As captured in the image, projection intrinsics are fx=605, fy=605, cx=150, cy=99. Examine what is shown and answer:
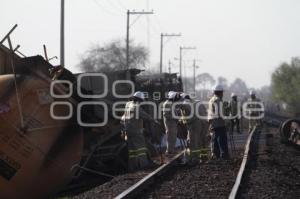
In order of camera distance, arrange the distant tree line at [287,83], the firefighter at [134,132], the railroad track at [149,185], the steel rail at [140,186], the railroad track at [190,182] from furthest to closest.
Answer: the distant tree line at [287,83]
the firefighter at [134,132]
the railroad track at [190,182]
the railroad track at [149,185]
the steel rail at [140,186]

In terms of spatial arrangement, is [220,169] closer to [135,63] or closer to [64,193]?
[64,193]

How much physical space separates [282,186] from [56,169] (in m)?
3.98

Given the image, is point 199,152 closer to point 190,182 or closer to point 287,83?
point 190,182

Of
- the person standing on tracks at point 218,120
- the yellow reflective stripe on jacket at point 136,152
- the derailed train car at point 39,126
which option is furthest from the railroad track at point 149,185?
the person standing on tracks at point 218,120

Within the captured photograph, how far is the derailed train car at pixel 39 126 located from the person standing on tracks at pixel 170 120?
15.0 ft

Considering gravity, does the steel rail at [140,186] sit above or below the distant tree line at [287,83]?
below

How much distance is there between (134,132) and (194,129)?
162 cm

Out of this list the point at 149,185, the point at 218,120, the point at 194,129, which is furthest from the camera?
the point at 194,129

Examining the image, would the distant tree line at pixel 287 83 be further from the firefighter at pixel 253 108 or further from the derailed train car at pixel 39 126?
the derailed train car at pixel 39 126

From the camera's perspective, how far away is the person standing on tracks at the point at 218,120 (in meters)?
14.3

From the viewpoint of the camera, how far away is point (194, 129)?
1459 centimetres

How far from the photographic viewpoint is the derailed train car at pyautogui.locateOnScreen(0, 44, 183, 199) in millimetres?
9055

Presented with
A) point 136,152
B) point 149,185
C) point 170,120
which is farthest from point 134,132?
point 149,185

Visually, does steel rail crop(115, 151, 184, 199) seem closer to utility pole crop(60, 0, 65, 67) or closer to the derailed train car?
the derailed train car
